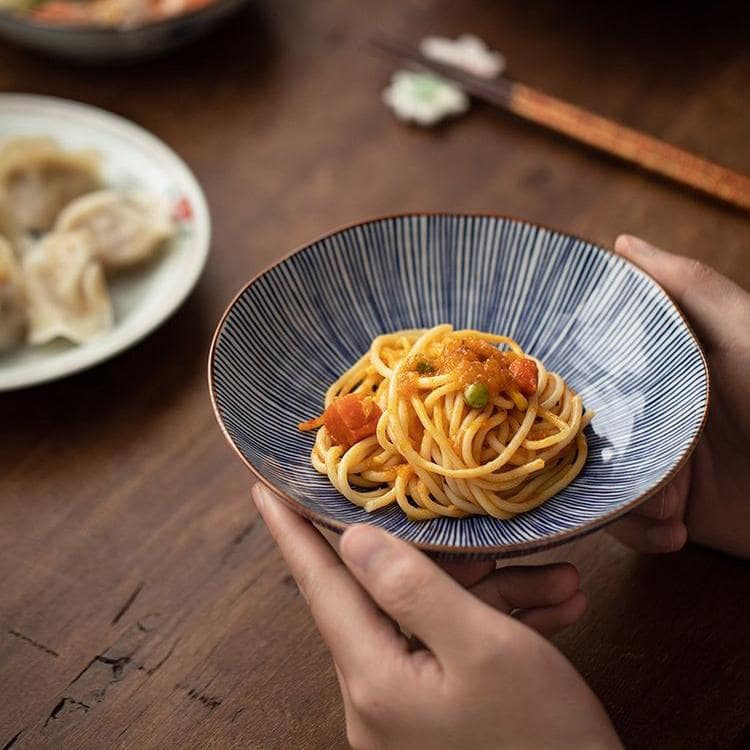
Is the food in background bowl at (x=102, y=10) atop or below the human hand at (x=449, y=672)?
below

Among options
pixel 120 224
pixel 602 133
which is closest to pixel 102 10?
pixel 120 224

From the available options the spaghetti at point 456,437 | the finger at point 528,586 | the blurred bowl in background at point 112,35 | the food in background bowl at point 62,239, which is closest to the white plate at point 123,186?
the food in background bowl at point 62,239

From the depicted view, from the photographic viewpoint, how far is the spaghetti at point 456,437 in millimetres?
1600

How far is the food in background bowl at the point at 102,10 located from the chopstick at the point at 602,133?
65 centimetres

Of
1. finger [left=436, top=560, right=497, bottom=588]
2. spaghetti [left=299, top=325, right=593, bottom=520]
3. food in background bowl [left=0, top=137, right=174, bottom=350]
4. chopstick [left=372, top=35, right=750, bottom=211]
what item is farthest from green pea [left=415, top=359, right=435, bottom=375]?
chopstick [left=372, top=35, right=750, bottom=211]

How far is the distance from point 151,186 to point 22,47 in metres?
0.82

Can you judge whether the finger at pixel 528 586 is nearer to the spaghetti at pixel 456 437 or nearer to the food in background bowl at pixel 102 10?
the spaghetti at pixel 456 437

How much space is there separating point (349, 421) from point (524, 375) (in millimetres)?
297

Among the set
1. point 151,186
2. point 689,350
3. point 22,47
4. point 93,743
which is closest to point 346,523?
point 93,743

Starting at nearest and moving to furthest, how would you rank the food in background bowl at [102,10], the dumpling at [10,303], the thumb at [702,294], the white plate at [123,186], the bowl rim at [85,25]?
the thumb at [702,294], the white plate at [123,186], the dumpling at [10,303], the bowl rim at [85,25], the food in background bowl at [102,10]

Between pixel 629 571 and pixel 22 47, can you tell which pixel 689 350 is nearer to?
pixel 629 571

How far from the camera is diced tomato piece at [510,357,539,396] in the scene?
1.66 meters

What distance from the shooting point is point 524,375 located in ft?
5.45

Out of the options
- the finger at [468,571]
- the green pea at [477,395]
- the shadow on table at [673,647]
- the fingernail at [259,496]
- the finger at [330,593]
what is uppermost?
the green pea at [477,395]
